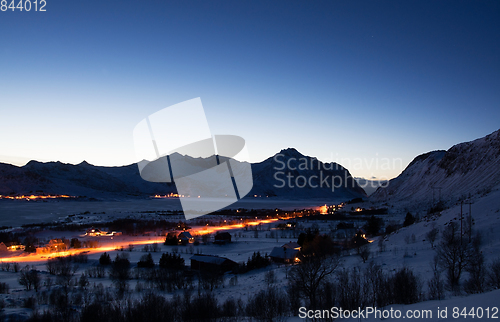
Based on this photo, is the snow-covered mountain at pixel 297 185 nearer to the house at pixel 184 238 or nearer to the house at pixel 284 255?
the house at pixel 184 238

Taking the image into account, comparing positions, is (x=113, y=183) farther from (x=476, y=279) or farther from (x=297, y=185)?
(x=476, y=279)

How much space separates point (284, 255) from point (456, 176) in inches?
1588

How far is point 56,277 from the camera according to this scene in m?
16.8

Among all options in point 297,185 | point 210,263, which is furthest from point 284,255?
point 297,185

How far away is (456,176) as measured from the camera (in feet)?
161

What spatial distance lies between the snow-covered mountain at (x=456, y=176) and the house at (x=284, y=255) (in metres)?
24.7

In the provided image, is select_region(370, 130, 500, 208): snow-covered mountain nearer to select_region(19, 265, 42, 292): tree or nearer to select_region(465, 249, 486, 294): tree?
select_region(465, 249, 486, 294): tree

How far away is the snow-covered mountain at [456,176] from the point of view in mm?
39781

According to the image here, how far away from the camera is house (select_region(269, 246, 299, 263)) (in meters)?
21.0

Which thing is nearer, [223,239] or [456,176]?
[223,239]

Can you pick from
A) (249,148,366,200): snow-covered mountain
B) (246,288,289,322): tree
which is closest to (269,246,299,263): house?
(246,288,289,322): tree

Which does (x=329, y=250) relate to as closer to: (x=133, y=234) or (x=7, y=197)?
(x=133, y=234)

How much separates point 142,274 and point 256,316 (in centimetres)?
1039

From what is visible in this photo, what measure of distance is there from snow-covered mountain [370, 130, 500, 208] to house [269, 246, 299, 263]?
81.0ft
